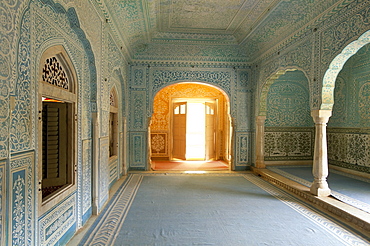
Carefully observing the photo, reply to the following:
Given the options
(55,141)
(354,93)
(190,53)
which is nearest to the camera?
(55,141)

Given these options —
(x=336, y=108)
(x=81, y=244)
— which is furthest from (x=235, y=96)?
(x=81, y=244)

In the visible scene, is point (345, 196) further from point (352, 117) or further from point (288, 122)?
point (288, 122)

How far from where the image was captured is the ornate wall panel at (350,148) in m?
4.91

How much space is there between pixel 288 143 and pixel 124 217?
16.4 feet

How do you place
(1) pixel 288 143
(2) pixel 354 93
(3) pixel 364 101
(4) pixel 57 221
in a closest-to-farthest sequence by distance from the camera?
1. (4) pixel 57 221
2. (3) pixel 364 101
3. (2) pixel 354 93
4. (1) pixel 288 143

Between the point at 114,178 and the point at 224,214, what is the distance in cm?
243

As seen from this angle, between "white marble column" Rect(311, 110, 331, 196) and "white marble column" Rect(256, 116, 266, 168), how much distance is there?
209cm

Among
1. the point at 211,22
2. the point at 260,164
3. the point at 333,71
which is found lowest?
the point at 260,164

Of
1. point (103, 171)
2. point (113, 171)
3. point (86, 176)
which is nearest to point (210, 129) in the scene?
point (113, 171)

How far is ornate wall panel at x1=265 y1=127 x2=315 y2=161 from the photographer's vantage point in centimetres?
638

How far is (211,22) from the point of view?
4.83m

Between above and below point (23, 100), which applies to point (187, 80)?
above

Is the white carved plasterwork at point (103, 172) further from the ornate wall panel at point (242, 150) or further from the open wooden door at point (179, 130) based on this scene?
the open wooden door at point (179, 130)

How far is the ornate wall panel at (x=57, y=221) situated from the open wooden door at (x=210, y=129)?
5.89 m
